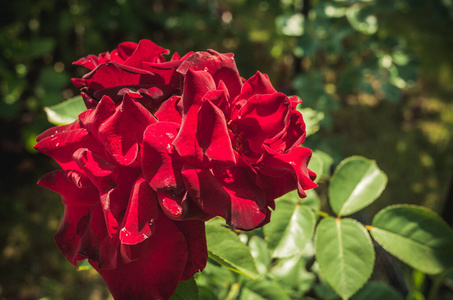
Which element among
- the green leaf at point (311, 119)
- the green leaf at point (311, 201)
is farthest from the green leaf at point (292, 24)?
the green leaf at point (311, 201)

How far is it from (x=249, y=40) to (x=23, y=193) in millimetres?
1668

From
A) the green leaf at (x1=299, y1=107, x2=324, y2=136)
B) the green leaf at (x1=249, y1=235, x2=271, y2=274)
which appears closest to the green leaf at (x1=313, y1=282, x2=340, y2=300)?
the green leaf at (x1=249, y1=235, x2=271, y2=274)

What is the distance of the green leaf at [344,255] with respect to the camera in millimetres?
650

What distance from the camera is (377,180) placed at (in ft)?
2.60

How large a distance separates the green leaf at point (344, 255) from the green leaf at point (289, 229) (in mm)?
25

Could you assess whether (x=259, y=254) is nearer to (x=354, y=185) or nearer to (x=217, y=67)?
(x=354, y=185)

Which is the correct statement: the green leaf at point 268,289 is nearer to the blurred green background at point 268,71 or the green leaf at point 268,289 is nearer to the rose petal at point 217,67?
the rose petal at point 217,67

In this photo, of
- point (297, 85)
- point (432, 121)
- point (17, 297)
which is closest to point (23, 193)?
point (17, 297)

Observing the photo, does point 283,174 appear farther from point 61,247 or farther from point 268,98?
point 61,247

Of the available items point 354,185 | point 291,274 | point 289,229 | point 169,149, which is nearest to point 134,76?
point 169,149

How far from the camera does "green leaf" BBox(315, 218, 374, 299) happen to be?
0.65 metres

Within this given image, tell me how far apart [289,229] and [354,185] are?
185 mm

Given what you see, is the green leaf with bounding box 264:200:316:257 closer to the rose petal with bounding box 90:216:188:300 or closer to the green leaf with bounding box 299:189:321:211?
the green leaf with bounding box 299:189:321:211

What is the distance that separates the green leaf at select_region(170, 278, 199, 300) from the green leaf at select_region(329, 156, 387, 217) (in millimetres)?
335
